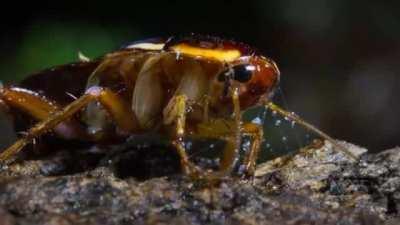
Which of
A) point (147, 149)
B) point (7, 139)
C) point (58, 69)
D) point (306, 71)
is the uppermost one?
point (58, 69)

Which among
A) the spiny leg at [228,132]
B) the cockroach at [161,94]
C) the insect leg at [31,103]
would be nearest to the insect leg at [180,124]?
the cockroach at [161,94]

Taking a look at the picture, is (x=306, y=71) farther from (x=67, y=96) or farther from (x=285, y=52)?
(x=67, y=96)

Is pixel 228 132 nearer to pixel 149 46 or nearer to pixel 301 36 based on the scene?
pixel 149 46

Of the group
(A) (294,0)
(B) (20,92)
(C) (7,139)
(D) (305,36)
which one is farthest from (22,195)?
(D) (305,36)

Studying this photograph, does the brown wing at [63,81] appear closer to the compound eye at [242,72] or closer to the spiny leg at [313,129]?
the compound eye at [242,72]

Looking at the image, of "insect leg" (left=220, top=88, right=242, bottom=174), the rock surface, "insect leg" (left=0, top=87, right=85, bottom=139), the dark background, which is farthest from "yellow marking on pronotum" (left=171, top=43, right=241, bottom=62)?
the dark background

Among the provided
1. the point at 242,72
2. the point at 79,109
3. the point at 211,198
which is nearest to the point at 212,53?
the point at 242,72
